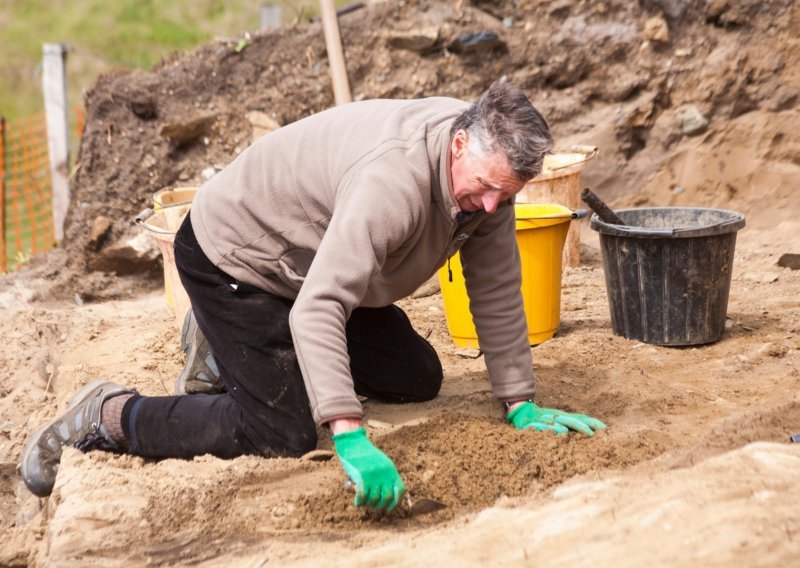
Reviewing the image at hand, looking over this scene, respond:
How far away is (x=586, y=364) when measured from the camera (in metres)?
4.09

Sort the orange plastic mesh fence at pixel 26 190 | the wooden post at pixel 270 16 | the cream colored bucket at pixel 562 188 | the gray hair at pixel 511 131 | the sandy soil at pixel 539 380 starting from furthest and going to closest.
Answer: the wooden post at pixel 270 16
the orange plastic mesh fence at pixel 26 190
the cream colored bucket at pixel 562 188
the gray hair at pixel 511 131
the sandy soil at pixel 539 380

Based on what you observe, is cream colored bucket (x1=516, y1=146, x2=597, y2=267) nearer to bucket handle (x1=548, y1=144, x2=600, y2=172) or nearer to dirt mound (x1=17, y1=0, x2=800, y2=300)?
bucket handle (x1=548, y1=144, x2=600, y2=172)

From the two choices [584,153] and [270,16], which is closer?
[584,153]

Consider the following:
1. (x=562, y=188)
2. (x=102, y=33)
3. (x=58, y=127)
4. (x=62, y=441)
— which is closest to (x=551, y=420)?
(x=62, y=441)

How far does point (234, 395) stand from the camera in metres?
3.17

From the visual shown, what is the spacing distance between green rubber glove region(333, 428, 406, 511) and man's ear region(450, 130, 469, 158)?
840 millimetres

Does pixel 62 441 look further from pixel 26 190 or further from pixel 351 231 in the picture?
pixel 26 190

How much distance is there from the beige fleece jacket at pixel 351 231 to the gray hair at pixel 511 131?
14cm

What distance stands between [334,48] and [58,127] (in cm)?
230

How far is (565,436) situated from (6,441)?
2.52 metres

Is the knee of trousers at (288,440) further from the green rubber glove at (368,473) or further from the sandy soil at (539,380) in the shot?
the green rubber glove at (368,473)

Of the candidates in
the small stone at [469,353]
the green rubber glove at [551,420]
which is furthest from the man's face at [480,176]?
the small stone at [469,353]

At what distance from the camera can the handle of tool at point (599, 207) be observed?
13.0 ft

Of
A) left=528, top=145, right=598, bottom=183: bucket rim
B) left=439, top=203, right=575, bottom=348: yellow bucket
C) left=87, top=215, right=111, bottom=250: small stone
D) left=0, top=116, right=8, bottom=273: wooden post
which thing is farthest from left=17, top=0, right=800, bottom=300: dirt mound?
left=439, top=203, right=575, bottom=348: yellow bucket
